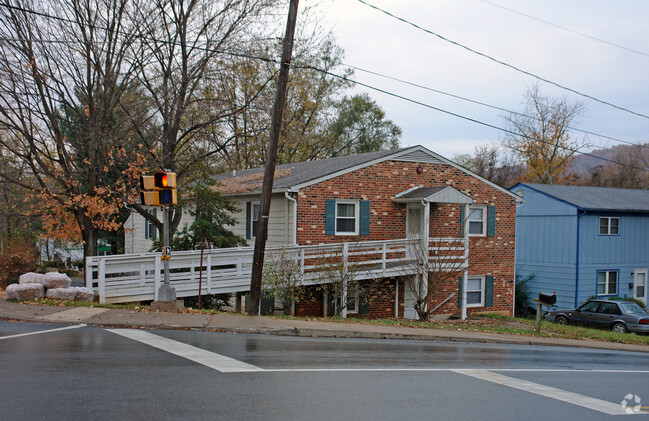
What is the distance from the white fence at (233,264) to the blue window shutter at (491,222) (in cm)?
245

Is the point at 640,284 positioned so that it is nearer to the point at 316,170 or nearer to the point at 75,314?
the point at 316,170

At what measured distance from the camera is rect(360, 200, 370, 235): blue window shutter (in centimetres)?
2128

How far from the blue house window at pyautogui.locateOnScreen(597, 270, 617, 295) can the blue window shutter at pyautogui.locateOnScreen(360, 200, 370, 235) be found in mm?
14881

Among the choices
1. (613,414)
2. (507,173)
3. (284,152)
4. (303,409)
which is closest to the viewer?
(303,409)

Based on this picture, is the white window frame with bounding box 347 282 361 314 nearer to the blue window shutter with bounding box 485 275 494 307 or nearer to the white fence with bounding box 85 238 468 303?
the white fence with bounding box 85 238 468 303

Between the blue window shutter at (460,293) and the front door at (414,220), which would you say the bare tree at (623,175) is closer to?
the blue window shutter at (460,293)

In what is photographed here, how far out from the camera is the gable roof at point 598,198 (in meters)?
29.7

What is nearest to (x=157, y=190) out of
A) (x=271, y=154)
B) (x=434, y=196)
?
(x=271, y=154)

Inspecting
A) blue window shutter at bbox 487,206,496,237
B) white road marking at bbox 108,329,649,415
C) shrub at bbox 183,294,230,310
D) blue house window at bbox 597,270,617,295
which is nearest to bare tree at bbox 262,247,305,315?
shrub at bbox 183,294,230,310

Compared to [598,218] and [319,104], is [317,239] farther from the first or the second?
[319,104]

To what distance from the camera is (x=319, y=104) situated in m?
42.8

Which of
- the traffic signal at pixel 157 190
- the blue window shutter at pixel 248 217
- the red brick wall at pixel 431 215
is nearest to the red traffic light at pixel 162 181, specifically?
the traffic signal at pixel 157 190

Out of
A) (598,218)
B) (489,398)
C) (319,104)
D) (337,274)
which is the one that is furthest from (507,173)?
(489,398)

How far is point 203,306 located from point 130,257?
383 centimetres
